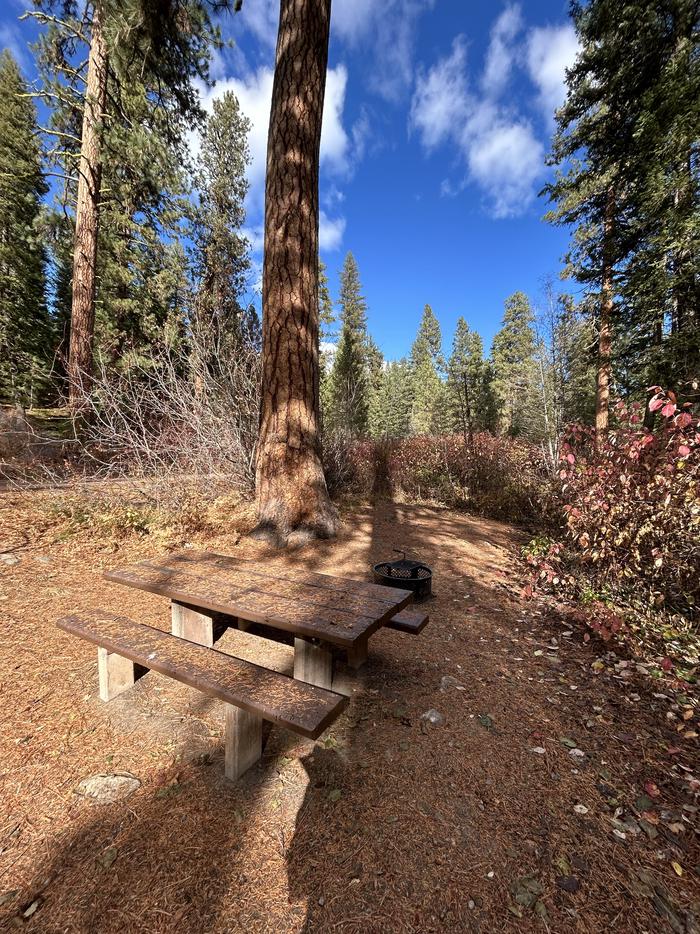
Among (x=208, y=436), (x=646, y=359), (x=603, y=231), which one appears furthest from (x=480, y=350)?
(x=208, y=436)

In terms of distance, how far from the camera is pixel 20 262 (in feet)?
49.0

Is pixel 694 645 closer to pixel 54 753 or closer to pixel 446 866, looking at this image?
pixel 446 866

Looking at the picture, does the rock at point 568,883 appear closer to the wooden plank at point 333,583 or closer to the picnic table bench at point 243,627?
the picnic table bench at point 243,627

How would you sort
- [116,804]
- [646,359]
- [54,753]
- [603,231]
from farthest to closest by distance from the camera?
[603,231] < [646,359] < [54,753] < [116,804]

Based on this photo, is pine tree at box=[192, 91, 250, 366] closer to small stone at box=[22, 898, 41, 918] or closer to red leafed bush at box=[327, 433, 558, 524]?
red leafed bush at box=[327, 433, 558, 524]

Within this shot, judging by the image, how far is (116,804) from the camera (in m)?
1.50

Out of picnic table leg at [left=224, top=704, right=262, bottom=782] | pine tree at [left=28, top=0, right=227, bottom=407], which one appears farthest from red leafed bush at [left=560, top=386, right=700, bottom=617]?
pine tree at [left=28, top=0, right=227, bottom=407]

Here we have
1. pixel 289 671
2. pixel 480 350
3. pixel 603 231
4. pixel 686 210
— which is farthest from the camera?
pixel 480 350

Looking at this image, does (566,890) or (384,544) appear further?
(384,544)

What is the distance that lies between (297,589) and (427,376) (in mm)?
37366

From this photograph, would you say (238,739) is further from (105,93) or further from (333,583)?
(105,93)

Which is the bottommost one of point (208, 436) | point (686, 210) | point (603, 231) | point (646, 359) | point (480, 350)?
point (208, 436)

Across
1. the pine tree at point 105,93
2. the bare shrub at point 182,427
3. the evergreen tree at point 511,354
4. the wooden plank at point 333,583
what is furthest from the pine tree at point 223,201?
the evergreen tree at point 511,354

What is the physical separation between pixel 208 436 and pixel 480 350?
92.0 ft
